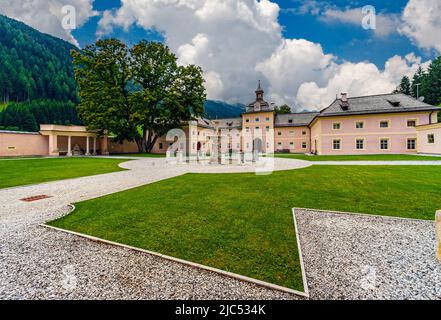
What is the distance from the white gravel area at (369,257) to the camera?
8.53 ft

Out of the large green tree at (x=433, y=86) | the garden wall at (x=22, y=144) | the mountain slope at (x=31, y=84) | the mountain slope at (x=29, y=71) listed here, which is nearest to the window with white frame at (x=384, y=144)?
the mountain slope at (x=31, y=84)

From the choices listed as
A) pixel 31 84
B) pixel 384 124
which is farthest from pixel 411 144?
pixel 31 84

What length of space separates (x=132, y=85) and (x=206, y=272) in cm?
3545

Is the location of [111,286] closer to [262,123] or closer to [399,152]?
[399,152]

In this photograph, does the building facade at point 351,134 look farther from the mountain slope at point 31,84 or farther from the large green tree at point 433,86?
the large green tree at point 433,86

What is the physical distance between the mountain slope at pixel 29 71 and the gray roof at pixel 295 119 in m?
85.6

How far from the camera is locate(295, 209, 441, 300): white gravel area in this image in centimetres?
260

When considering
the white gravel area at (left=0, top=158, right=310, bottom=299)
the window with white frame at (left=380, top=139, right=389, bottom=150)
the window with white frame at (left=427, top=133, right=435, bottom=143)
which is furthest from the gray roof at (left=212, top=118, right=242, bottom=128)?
the white gravel area at (left=0, top=158, right=310, bottom=299)

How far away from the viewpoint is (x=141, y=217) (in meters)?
5.06

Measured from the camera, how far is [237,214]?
525cm

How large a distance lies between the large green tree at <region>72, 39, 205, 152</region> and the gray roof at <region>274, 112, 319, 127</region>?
21956mm

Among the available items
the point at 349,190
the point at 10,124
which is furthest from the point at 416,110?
the point at 10,124
